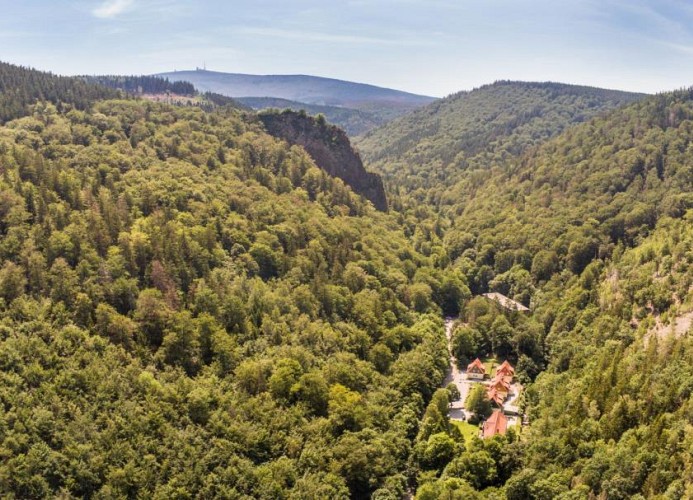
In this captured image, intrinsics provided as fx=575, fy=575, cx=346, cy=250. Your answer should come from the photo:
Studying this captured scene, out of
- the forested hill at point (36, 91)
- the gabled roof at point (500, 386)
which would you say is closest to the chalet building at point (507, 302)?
the gabled roof at point (500, 386)

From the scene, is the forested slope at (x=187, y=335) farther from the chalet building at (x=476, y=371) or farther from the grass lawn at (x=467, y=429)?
the chalet building at (x=476, y=371)

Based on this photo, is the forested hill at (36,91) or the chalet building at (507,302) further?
the forested hill at (36,91)

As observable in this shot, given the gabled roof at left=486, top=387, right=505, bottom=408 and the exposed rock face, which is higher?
the exposed rock face

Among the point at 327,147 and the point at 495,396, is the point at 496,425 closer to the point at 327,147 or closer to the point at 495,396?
the point at 495,396

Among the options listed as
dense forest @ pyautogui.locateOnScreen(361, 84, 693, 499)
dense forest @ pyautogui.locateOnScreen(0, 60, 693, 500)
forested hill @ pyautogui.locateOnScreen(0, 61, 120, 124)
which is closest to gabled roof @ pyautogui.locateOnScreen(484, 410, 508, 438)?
dense forest @ pyautogui.locateOnScreen(0, 60, 693, 500)

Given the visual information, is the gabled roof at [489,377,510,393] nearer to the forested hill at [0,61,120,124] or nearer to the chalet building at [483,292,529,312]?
the chalet building at [483,292,529,312]

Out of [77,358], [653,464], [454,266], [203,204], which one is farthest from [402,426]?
[454,266]
